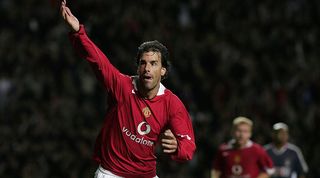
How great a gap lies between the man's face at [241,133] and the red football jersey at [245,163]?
0.46 feet

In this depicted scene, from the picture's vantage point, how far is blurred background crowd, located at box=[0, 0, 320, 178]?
1240cm

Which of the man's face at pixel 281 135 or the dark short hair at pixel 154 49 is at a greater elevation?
the dark short hair at pixel 154 49

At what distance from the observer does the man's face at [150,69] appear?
5.93 metres

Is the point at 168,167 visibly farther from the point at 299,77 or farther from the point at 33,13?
the point at 33,13

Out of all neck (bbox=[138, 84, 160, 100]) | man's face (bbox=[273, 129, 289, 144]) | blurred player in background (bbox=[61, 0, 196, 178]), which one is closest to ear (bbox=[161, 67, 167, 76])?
blurred player in background (bbox=[61, 0, 196, 178])

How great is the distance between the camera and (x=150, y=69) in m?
5.93

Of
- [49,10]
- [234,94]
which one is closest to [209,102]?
[234,94]

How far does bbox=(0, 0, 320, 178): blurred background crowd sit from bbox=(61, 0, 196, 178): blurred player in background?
18.1ft

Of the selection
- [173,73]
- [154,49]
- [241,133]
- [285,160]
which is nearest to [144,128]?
[154,49]

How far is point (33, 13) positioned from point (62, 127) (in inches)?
138

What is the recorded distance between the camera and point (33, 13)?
15.2 meters

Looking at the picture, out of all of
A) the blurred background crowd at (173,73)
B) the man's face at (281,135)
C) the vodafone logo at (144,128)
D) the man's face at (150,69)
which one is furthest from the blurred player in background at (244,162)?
the man's face at (150,69)

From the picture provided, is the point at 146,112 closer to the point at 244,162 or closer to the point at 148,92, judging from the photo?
the point at 148,92

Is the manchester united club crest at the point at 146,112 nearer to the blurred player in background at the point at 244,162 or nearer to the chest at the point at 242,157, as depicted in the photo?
the blurred player in background at the point at 244,162
